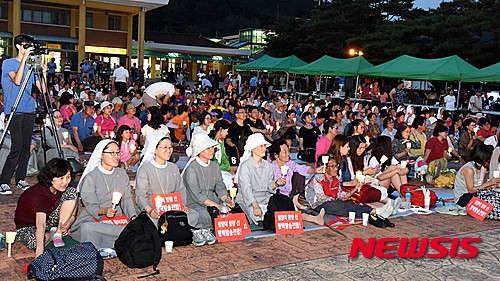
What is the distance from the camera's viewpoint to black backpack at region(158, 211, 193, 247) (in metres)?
5.61

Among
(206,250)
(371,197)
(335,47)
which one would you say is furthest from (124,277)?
(335,47)

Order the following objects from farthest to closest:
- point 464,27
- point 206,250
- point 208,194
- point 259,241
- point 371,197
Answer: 1. point 464,27
2. point 371,197
3. point 208,194
4. point 259,241
5. point 206,250

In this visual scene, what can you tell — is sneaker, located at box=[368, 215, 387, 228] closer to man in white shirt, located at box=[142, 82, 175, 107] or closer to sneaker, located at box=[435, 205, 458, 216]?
sneaker, located at box=[435, 205, 458, 216]

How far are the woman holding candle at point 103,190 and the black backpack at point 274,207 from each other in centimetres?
159

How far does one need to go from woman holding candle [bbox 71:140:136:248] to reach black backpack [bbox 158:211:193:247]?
1.30 feet

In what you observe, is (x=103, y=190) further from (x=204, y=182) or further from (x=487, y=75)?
(x=487, y=75)

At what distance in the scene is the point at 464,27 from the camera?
85.1 feet

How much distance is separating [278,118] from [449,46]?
48.6 feet

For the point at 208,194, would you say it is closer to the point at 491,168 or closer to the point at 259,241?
the point at 259,241

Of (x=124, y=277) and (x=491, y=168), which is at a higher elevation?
(x=491, y=168)

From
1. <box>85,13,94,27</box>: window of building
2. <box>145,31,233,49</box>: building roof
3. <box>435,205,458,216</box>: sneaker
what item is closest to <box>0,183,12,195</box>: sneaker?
<box>435,205,458,216</box>: sneaker

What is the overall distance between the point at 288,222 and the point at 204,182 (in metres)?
1.10

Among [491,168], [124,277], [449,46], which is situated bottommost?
[124,277]

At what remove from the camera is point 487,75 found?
59.0 ft
